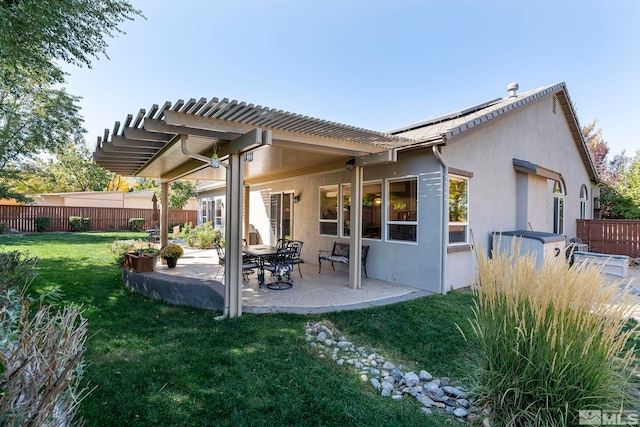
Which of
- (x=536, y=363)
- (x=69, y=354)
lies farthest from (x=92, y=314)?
(x=536, y=363)

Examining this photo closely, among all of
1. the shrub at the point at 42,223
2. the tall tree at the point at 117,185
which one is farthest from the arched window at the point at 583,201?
the tall tree at the point at 117,185

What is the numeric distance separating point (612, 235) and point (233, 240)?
14001 mm

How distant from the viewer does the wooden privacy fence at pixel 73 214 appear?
18.9 meters

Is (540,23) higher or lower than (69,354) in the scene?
higher

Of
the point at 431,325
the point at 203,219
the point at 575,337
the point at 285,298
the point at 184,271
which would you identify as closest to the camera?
the point at 575,337

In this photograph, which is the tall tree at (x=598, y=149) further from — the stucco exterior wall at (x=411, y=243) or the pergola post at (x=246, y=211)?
the pergola post at (x=246, y=211)

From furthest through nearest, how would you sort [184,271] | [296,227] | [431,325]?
[296,227]
[184,271]
[431,325]

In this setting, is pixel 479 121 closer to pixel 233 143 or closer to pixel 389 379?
pixel 233 143

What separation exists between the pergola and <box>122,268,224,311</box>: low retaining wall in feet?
1.65

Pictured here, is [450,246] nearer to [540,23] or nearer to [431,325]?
[431,325]

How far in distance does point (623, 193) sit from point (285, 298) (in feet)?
53.7

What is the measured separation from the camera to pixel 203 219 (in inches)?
762

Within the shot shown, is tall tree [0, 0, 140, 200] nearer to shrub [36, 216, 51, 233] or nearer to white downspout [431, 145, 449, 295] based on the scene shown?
white downspout [431, 145, 449, 295]

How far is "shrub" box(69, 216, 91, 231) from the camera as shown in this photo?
68.0 ft
